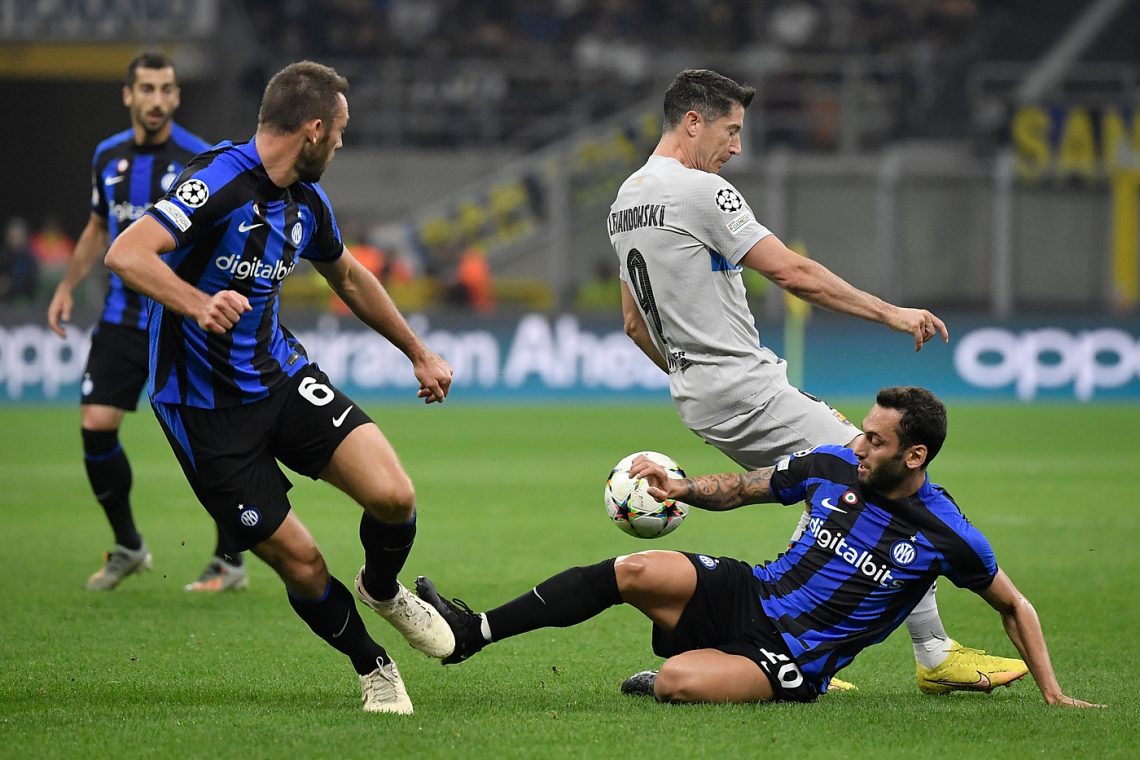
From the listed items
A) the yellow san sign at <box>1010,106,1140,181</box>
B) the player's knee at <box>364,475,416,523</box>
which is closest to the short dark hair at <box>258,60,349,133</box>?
the player's knee at <box>364,475,416,523</box>

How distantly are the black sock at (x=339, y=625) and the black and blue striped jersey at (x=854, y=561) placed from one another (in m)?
1.42

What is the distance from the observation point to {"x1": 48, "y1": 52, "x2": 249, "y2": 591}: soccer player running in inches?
324

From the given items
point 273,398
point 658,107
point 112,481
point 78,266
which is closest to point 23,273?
point 658,107

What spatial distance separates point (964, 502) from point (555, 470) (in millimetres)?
3849

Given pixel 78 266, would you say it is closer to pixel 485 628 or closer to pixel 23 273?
pixel 485 628

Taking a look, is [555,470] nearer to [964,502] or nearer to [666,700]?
[964,502]

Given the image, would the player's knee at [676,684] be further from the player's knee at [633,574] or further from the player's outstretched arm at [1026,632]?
the player's outstretched arm at [1026,632]

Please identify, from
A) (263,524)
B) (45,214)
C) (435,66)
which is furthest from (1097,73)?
(263,524)

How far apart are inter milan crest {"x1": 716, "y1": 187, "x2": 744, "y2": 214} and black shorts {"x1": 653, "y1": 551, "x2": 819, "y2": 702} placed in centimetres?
128

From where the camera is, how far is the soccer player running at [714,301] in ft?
19.1

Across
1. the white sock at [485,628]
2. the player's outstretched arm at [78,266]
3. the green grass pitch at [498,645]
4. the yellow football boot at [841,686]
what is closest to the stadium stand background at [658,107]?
the green grass pitch at [498,645]

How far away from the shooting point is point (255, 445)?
5434mm

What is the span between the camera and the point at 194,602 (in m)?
8.00

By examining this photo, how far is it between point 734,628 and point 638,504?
22.1 inches
